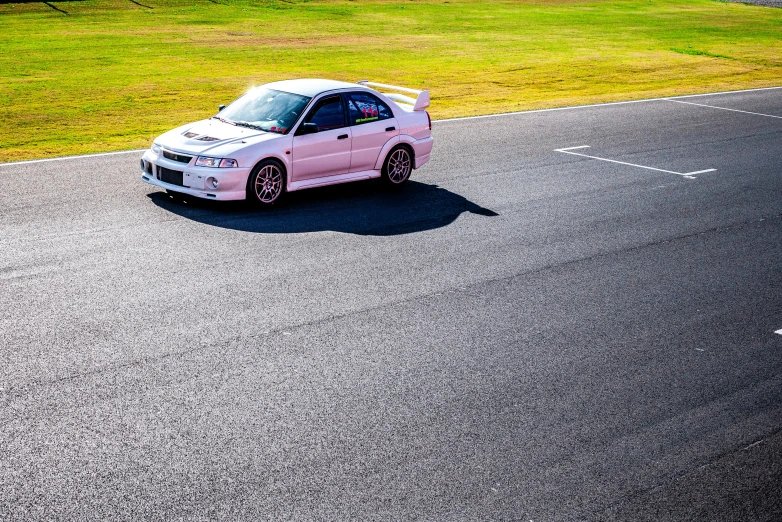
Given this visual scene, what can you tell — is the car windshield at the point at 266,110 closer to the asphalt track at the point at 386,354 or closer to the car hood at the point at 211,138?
the car hood at the point at 211,138

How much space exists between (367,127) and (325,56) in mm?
19016

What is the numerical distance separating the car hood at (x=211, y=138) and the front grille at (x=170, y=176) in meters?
0.32

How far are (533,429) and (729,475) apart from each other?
4.66ft

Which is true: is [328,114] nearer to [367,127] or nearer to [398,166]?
[367,127]

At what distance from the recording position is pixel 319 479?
595 cm

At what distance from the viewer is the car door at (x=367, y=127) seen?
13312 millimetres

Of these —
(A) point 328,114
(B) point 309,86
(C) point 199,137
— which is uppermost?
(B) point 309,86

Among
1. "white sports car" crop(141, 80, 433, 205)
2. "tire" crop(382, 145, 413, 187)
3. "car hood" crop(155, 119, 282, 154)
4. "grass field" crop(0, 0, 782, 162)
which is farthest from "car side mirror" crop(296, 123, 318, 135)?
"grass field" crop(0, 0, 782, 162)

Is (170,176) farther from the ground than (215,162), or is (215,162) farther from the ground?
(215,162)

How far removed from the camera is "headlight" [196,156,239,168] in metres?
11.9

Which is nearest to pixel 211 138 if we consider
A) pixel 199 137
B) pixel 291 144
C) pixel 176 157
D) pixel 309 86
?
pixel 199 137

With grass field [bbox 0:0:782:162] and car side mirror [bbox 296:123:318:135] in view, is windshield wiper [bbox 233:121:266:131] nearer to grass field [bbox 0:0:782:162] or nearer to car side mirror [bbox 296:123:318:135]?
car side mirror [bbox 296:123:318:135]

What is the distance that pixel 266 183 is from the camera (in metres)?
12.3

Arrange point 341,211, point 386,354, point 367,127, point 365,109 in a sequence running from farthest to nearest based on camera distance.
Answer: point 365,109 → point 367,127 → point 341,211 → point 386,354
